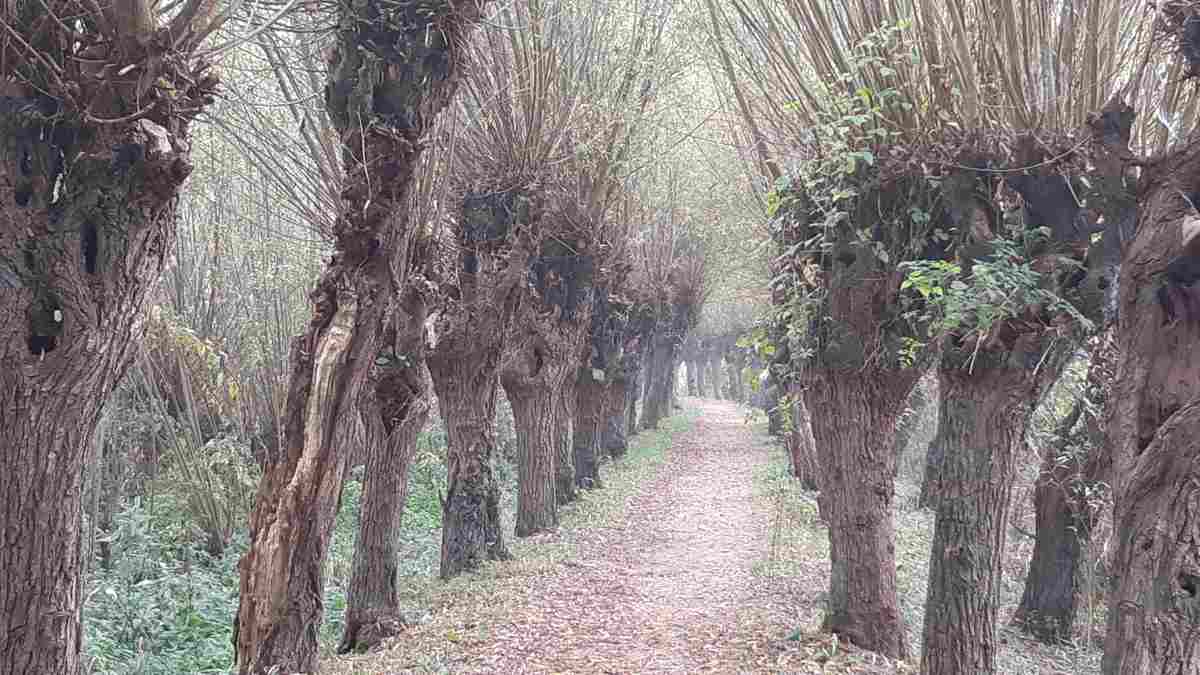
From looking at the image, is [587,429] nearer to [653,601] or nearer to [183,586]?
[653,601]

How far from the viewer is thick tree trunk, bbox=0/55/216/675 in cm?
388

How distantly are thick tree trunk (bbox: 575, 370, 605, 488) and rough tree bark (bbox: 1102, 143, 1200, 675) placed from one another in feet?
48.5

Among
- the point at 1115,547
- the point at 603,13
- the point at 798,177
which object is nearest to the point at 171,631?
the point at 798,177

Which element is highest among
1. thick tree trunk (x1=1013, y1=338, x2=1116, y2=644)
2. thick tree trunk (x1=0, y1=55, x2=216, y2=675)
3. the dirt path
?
thick tree trunk (x1=0, y1=55, x2=216, y2=675)

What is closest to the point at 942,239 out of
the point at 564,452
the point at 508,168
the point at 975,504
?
the point at 975,504

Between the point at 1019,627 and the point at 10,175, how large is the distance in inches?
408

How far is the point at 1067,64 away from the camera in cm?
584

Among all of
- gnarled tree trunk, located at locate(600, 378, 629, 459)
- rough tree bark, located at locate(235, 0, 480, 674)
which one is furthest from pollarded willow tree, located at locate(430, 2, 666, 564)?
gnarled tree trunk, located at locate(600, 378, 629, 459)

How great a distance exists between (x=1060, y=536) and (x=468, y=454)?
6911 mm

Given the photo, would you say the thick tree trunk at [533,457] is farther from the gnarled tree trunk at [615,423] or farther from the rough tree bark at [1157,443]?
the rough tree bark at [1157,443]

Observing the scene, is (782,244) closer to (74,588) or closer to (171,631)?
(74,588)

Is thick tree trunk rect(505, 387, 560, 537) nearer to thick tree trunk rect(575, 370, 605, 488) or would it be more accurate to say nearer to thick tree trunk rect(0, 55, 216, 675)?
thick tree trunk rect(575, 370, 605, 488)

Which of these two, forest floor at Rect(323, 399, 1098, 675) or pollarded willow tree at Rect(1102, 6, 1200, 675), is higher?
pollarded willow tree at Rect(1102, 6, 1200, 675)

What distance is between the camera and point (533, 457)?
45.2ft
